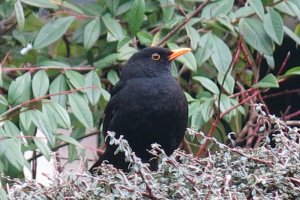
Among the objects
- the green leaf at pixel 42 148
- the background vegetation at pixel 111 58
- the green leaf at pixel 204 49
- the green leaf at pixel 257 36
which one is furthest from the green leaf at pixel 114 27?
the green leaf at pixel 42 148

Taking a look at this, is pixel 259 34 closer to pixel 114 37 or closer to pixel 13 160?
pixel 114 37

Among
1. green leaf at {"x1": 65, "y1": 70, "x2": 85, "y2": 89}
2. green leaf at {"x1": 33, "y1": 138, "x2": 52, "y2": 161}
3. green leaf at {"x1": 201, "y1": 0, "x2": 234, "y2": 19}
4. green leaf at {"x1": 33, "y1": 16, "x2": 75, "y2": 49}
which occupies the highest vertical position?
green leaf at {"x1": 201, "y1": 0, "x2": 234, "y2": 19}

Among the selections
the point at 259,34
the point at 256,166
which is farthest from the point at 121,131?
the point at 256,166

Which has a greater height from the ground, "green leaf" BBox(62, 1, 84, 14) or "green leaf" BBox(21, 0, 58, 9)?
"green leaf" BBox(21, 0, 58, 9)

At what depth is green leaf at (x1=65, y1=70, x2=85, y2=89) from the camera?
4617 mm

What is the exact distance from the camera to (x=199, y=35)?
4.89 meters

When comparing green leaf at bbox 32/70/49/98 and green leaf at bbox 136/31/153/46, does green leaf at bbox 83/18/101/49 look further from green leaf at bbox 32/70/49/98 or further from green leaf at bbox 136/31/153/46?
green leaf at bbox 32/70/49/98

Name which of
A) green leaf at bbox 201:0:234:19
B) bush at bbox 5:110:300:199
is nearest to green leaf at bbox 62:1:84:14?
green leaf at bbox 201:0:234:19

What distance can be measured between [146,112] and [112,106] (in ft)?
0.78

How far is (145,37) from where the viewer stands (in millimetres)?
4863

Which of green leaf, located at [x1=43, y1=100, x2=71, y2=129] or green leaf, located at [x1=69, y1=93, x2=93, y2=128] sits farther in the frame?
green leaf, located at [x1=69, y1=93, x2=93, y2=128]

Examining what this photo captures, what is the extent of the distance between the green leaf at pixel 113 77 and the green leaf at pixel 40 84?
0.55 m

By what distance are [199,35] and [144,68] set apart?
34 centimetres

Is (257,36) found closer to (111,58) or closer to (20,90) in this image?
(111,58)
